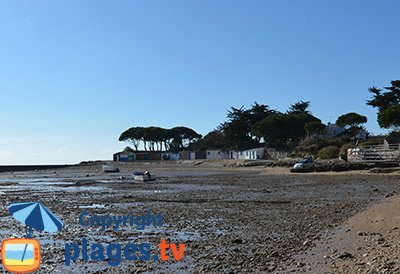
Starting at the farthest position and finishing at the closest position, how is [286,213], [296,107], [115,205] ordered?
[296,107] < [115,205] < [286,213]

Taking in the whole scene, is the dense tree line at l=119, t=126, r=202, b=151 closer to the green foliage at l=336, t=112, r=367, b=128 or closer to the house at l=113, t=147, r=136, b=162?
the house at l=113, t=147, r=136, b=162

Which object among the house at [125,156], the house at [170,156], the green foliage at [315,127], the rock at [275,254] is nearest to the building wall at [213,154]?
the house at [170,156]

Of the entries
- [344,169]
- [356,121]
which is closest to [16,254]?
[344,169]

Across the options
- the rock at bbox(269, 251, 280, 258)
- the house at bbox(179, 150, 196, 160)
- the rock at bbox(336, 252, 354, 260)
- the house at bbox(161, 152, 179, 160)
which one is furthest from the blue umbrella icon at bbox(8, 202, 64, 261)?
the house at bbox(161, 152, 179, 160)

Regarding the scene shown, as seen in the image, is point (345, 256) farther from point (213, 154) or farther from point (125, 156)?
point (125, 156)

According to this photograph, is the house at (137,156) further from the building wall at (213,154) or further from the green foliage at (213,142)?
the building wall at (213,154)

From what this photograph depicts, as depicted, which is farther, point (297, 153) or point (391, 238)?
point (297, 153)

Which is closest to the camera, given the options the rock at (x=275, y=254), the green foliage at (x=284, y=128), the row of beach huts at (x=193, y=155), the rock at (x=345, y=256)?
the rock at (x=345, y=256)

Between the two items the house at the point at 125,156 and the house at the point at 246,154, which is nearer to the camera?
the house at the point at 246,154

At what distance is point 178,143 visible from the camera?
153500mm

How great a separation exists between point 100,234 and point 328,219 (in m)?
7.86

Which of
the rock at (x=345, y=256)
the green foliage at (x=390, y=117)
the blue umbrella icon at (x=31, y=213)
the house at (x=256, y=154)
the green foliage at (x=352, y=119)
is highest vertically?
the green foliage at (x=352, y=119)

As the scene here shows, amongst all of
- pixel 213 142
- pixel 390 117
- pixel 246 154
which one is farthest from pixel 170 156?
pixel 390 117

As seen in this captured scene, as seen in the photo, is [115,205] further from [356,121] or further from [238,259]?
[356,121]
